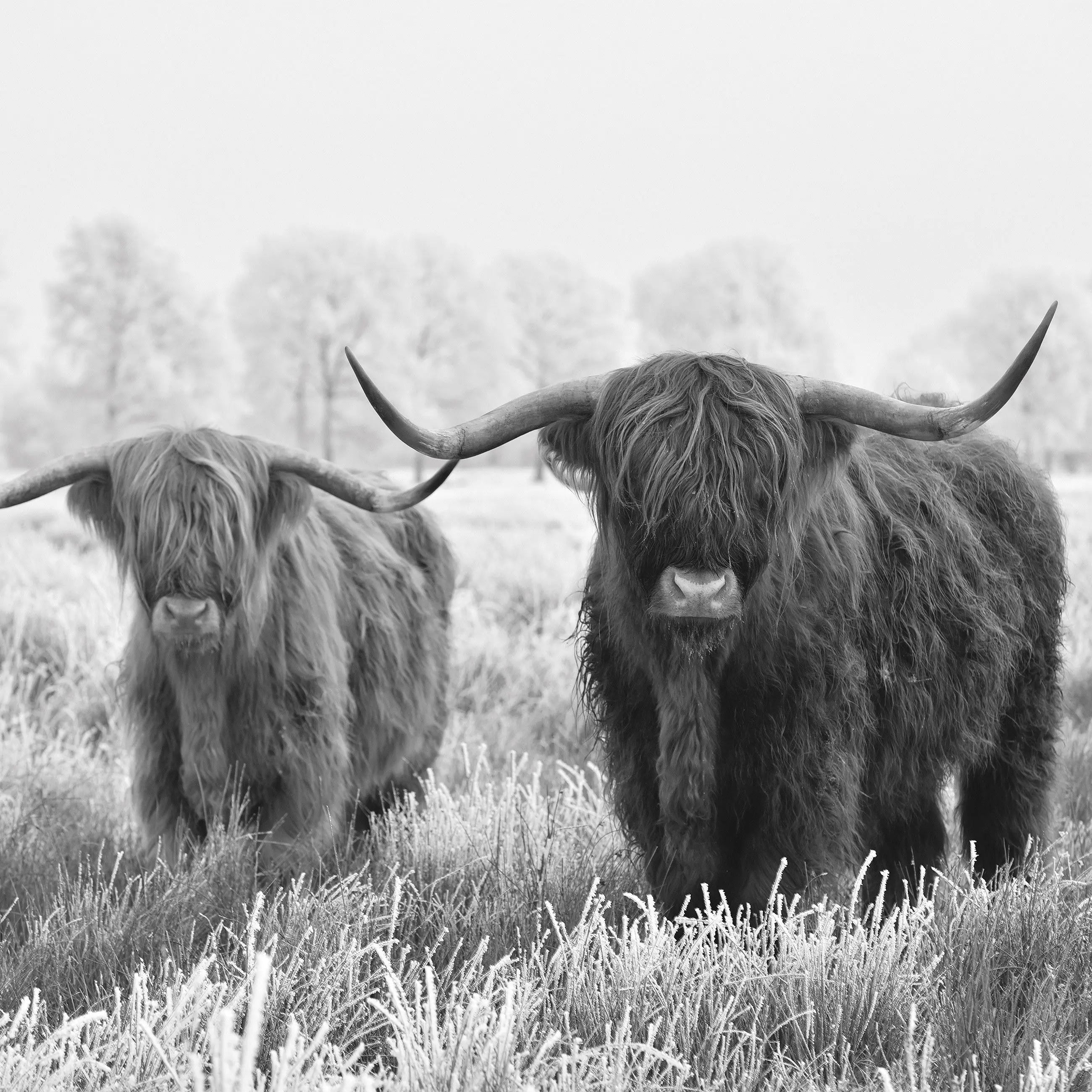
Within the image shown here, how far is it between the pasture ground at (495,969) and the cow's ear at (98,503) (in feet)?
3.40

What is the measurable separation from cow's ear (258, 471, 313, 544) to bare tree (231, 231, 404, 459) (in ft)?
110

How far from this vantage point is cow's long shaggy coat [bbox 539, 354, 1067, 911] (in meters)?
2.76

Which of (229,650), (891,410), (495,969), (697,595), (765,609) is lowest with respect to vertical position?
(495,969)

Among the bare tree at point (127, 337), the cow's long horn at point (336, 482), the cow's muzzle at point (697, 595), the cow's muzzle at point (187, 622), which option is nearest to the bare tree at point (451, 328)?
the bare tree at point (127, 337)

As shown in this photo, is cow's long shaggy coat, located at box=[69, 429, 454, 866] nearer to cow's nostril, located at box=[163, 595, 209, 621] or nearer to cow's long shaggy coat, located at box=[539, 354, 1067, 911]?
cow's nostril, located at box=[163, 595, 209, 621]

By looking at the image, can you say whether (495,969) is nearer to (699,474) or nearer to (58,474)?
(699,474)

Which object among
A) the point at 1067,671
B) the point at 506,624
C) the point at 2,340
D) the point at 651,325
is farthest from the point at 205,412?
the point at 1067,671

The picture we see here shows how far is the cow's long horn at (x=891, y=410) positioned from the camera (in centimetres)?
276

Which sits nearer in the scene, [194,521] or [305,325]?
[194,521]

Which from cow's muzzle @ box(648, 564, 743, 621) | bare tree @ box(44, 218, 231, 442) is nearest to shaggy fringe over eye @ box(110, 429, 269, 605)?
cow's muzzle @ box(648, 564, 743, 621)

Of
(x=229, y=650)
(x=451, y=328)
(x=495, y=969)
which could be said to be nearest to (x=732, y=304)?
A: (x=451, y=328)

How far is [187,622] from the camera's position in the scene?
371 cm

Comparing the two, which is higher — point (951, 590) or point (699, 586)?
point (699, 586)

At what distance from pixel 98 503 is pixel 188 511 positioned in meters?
0.52
